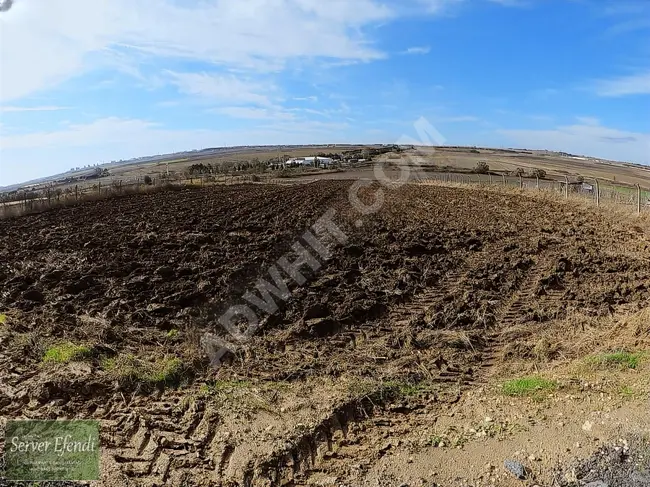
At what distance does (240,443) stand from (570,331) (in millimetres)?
5323

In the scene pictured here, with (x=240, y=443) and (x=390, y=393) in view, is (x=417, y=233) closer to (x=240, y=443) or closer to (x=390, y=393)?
(x=390, y=393)

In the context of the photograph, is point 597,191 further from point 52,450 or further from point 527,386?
point 52,450

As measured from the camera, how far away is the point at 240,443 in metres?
4.56

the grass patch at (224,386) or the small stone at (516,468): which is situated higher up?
the grass patch at (224,386)

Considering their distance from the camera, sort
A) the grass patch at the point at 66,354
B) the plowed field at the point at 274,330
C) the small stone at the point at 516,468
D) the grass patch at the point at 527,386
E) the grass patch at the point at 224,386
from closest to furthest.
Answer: the small stone at the point at 516,468, the plowed field at the point at 274,330, the grass patch at the point at 527,386, the grass patch at the point at 224,386, the grass patch at the point at 66,354

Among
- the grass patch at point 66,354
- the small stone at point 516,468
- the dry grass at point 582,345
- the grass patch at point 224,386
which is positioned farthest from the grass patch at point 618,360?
the grass patch at point 66,354

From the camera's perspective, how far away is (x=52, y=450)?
438 cm

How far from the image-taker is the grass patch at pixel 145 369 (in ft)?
19.0

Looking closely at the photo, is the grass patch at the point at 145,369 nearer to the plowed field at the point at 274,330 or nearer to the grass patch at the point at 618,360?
the plowed field at the point at 274,330

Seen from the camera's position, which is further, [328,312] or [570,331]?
[328,312]

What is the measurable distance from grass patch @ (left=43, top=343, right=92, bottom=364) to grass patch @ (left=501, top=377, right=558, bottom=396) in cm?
535

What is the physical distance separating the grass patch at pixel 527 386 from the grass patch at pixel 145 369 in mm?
3924

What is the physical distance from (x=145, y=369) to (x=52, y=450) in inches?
67.2

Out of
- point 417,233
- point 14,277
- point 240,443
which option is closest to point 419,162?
point 417,233
